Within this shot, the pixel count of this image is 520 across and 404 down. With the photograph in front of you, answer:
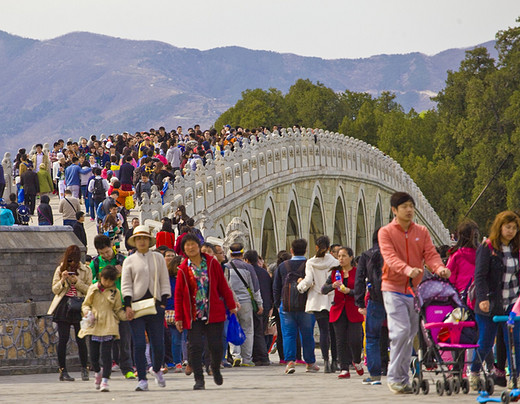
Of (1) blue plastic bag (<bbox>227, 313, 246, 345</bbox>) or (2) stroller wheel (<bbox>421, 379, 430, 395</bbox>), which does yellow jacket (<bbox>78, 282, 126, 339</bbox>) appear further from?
(2) stroller wheel (<bbox>421, 379, 430, 395</bbox>)

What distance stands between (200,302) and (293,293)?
2531 mm

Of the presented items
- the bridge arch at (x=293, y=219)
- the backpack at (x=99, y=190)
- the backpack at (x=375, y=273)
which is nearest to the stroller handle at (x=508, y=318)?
the backpack at (x=375, y=273)

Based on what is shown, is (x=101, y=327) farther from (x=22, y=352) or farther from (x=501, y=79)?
(x=501, y=79)

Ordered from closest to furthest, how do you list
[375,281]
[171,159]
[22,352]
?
[375,281] → [22,352] → [171,159]

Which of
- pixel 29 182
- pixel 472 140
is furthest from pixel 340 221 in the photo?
pixel 29 182

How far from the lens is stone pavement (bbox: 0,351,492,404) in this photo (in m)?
9.54

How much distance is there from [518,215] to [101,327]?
3.97 m

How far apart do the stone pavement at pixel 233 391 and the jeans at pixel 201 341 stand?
27cm

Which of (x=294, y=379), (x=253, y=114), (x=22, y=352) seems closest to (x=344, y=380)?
(x=294, y=379)

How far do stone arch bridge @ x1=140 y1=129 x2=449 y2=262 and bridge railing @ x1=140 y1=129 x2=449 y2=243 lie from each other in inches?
0.9

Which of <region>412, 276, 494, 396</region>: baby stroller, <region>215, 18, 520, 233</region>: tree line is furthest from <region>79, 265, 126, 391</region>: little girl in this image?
<region>215, 18, 520, 233</region>: tree line

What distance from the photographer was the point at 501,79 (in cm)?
6184

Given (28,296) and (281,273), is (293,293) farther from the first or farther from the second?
(28,296)

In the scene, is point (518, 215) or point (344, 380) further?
point (344, 380)
